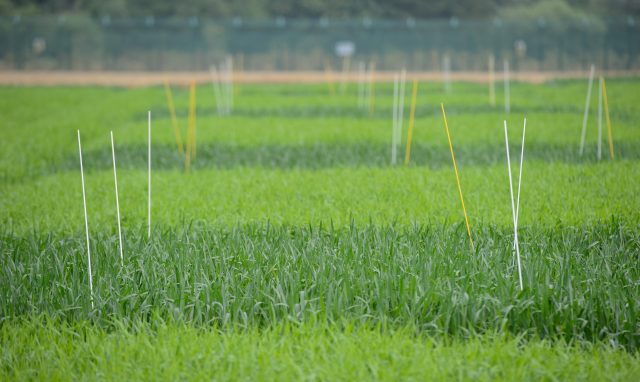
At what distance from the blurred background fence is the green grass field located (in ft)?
126

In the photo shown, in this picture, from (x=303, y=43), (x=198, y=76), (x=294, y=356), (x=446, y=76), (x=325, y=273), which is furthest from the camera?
(x=303, y=43)

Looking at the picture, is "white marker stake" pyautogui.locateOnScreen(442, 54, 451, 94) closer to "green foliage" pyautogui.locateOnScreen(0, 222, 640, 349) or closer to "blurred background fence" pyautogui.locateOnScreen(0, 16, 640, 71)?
"blurred background fence" pyautogui.locateOnScreen(0, 16, 640, 71)

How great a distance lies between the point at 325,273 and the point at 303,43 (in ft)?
151

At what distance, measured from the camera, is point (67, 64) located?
49906 mm

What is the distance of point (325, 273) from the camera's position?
5777 millimetres

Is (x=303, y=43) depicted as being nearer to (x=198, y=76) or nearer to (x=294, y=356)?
(x=198, y=76)

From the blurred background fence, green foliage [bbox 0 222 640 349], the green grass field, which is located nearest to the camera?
the green grass field

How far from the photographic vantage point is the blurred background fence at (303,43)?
4931 centimetres

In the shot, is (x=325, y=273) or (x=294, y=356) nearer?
(x=294, y=356)

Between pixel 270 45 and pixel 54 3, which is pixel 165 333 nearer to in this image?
pixel 270 45

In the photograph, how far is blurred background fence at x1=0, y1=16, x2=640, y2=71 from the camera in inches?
1941

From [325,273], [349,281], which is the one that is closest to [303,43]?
[325,273]

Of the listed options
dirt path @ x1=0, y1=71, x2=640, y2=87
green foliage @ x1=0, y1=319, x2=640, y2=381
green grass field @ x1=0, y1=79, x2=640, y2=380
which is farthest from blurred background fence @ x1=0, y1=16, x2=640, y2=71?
green foliage @ x1=0, y1=319, x2=640, y2=381

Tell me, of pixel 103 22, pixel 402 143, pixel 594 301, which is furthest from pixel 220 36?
pixel 594 301
